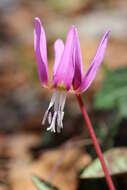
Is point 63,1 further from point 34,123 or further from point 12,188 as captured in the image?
point 12,188

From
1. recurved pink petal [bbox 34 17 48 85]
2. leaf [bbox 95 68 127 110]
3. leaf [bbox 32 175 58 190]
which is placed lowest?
leaf [bbox 32 175 58 190]

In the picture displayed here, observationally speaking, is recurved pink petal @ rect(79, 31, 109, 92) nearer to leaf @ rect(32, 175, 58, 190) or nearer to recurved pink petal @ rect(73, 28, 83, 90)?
recurved pink petal @ rect(73, 28, 83, 90)

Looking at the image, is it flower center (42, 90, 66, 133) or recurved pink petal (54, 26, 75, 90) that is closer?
recurved pink petal (54, 26, 75, 90)

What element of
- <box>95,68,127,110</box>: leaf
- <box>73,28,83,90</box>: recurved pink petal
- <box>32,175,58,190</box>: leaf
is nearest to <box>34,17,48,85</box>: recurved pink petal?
<box>73,28,83,90</box>: recurved pink petal

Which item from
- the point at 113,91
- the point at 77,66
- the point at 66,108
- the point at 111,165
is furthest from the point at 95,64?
the point at 66,108

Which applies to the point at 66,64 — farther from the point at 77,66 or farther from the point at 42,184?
the point at 42,184

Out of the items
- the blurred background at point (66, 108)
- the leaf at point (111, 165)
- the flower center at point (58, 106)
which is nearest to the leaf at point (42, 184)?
the blurred background at point (66, 108)

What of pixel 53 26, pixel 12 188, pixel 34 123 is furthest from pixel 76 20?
pixel 12 188

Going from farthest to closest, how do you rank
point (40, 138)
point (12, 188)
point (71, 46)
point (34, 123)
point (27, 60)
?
point (27, 60) → point (34, 123) → point (40, 138) → point (12, 188) → point (71, 46)
